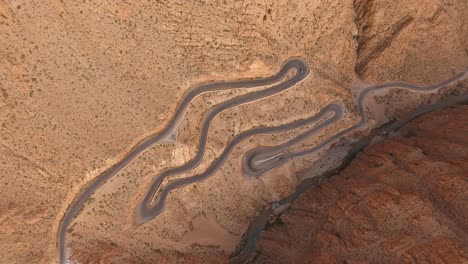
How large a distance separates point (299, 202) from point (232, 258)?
28.2ft

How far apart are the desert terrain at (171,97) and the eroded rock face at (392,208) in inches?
28.9

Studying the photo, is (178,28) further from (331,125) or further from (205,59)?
(331,125)

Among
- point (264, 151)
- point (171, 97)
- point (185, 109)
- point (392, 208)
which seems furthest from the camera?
point (264, 151)

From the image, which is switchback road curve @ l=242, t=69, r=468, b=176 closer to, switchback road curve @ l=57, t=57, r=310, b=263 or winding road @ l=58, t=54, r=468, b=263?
winding road @ l=58, t=54, r=468, b=263

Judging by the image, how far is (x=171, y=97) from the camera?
33062 millimetres

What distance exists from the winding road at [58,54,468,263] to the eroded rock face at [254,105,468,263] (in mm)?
4466

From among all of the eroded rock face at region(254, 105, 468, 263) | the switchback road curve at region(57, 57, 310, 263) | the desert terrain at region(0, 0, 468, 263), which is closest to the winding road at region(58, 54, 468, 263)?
the switchback road curve at region(57, 57, 310, 263)

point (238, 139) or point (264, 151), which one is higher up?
point (238, 139)

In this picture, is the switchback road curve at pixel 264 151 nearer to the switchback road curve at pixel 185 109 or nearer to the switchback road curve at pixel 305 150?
the switchback road curve at pixel 305 150

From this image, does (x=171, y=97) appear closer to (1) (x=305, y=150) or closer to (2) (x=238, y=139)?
(2) (x=238, y=139)

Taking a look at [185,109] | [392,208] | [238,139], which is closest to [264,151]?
[238,139]

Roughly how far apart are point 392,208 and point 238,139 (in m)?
14.9

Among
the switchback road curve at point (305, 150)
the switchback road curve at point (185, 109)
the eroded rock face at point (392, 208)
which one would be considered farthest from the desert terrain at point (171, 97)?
the eroded rock face at point (392, 208)

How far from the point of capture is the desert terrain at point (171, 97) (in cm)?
2900
